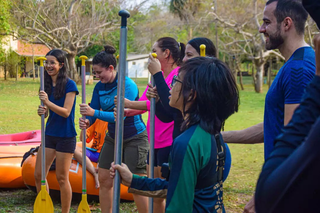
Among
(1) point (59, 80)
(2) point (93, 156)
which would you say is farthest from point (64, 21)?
(1) point (59, 80)

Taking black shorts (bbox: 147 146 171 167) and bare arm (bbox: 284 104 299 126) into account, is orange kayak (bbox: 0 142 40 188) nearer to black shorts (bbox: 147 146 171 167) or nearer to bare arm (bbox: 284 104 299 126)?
black shorts (bbox: 147 146 171 167)

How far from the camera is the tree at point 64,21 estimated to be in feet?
104

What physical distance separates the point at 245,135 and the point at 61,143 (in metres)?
2.37

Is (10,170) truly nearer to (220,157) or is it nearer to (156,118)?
(156,118)

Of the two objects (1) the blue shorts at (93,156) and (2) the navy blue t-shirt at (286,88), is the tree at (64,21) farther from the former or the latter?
(2) the navy blue t-shirt at (286,88)

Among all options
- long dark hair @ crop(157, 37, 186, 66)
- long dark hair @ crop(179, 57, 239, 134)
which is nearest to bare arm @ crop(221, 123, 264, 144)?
long dark hair @ crop(179, 57, 239, 134)

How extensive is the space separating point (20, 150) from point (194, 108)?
5.22 meters

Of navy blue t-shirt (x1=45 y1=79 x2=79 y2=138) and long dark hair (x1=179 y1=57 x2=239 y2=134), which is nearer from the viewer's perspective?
long dark hair (x1=179 y1=57 x2=239 y2=134)

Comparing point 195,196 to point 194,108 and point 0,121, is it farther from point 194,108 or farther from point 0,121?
point 0,121

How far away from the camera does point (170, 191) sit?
5.78ft

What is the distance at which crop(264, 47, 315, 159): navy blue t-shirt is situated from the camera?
2.18 m

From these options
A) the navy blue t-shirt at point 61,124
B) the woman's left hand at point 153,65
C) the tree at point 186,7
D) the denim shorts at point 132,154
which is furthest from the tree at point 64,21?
the woman's left hand at point 153,65

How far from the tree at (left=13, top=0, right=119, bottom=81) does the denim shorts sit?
2886 cm

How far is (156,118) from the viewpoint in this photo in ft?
12.2
